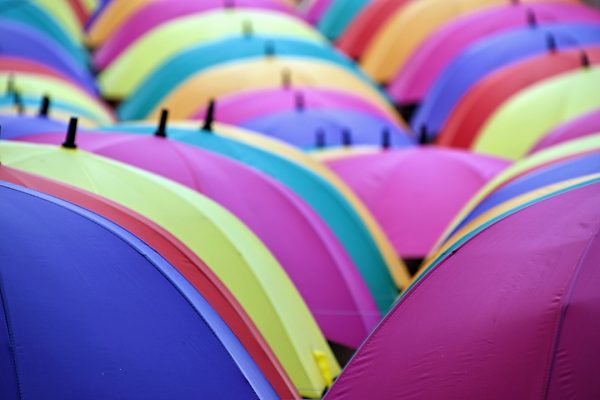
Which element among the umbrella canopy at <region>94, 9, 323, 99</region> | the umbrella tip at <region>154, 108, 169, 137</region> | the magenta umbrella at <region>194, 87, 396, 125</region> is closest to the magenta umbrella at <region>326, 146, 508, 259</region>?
the magenta umbrella at <region>194, 87, 396, 125</region>

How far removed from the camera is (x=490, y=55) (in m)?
12.0

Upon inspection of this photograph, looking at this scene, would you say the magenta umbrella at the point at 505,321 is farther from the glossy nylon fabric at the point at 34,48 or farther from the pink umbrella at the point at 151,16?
the pink umbrella at the point at 151,16

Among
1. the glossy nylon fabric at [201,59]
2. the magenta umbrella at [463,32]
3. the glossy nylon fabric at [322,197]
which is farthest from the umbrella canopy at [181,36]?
the glossy nylon fabric at [322,197]

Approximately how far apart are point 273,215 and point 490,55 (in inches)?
223

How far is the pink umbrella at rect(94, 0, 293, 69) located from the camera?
48.2 feet

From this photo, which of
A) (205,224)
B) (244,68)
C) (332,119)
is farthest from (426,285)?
(244,68)

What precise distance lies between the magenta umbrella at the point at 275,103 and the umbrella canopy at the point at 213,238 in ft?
14.3

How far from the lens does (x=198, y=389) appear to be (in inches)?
173

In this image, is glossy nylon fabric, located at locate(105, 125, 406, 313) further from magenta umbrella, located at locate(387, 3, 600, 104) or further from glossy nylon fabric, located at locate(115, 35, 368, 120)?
magenta umbrella, located at locate(387, 3, 600, 104)

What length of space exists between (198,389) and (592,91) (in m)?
5.86

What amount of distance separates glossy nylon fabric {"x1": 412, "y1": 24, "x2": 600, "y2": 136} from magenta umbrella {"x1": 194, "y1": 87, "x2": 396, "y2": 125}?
3.14 feet

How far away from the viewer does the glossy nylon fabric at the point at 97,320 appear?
4.05m

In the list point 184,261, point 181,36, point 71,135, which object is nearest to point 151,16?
point 181,36

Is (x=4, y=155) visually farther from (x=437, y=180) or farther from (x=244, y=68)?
(x=244, y=68)
